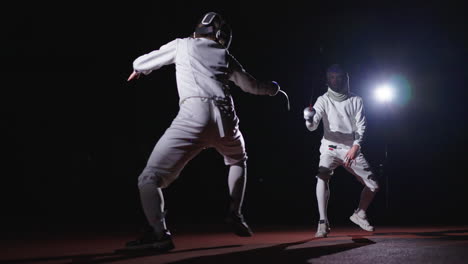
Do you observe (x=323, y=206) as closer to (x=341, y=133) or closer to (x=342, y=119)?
(x=341, y=133)

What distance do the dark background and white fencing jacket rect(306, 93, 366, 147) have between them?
1.50 meters

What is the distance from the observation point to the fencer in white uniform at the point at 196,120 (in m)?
2.56

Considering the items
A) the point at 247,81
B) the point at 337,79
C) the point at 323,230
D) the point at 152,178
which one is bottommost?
the point at 323,230

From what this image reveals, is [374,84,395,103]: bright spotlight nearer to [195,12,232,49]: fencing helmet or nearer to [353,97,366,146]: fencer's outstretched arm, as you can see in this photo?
[353,97,366,146]: fencer's outstretched arm

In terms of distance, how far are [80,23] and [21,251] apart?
433 centimetres

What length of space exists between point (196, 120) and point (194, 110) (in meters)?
0.07

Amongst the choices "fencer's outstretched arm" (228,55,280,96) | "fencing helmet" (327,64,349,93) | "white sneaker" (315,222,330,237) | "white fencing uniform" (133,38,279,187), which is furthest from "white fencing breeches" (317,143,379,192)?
"white fencing uniform" (133,38,279,187)

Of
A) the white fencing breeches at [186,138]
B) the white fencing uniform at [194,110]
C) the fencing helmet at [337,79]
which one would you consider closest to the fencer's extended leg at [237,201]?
the white fencing uniform at [194,110]

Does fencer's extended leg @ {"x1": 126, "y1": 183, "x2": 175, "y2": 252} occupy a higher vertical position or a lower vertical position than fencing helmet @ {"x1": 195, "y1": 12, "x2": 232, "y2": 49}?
lower

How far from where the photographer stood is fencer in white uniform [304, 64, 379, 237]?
4020 millimetres

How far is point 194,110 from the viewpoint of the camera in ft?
8.69

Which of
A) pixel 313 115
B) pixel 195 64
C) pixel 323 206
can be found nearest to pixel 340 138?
pixel 313 115

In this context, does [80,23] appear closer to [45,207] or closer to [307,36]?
[45,207]

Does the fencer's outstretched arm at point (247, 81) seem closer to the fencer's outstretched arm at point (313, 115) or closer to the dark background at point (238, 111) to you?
the fencer's outstretched arm at point (313, 115)
